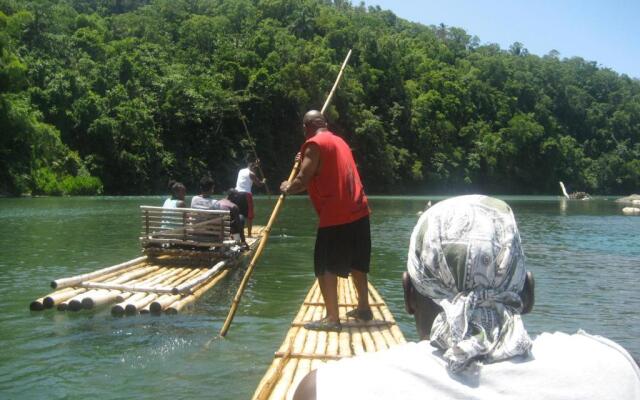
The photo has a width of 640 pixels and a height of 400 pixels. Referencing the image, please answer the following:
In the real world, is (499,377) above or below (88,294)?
above

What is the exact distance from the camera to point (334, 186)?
5832mm

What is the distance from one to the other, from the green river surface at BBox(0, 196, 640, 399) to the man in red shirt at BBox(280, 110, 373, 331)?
927 mm

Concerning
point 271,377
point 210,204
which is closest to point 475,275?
point 271,377

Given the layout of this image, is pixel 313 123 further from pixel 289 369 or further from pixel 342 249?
pixel 289 369

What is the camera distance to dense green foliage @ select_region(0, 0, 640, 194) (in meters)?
48.9

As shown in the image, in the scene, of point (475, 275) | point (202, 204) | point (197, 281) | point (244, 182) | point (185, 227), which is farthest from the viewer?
point (244, 182)

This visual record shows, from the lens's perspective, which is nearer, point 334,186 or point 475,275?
point 475,275

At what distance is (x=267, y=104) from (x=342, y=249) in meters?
55.4

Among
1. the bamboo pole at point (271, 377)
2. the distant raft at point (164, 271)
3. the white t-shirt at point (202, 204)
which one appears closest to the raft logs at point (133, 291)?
the distant raft at point (164, 271)

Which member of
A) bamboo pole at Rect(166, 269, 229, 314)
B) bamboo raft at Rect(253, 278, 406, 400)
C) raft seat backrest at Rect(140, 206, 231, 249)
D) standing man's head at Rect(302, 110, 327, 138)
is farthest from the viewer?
raft seat backrest at Rect(140, 206, 231, 249)

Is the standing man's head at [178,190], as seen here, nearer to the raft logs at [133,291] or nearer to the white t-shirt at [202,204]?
the white t-shirt at [202,204]

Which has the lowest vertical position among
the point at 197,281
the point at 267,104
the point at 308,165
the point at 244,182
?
the point at 197,281

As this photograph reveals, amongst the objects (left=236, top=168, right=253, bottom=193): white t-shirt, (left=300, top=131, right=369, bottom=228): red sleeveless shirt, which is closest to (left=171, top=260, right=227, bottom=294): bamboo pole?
(left=300, top=131, right=369, bottom=228): red sleeveless shirt

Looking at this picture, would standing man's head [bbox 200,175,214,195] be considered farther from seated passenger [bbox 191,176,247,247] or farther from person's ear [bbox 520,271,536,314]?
person's ear [bbox 520,271,536,314]
